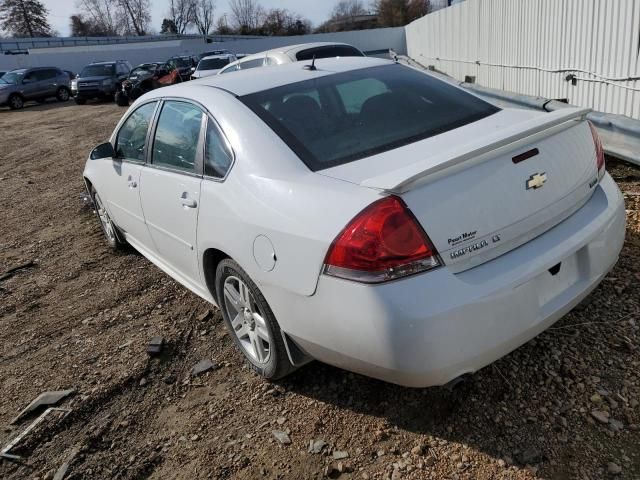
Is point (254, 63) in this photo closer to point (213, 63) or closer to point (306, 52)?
point (306, 52)

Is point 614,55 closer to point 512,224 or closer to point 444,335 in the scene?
point 512,224

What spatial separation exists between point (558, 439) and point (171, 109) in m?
2.91

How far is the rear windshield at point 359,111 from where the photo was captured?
277 centimetres

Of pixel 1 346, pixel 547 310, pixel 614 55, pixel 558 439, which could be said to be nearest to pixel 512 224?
pixel 547 310

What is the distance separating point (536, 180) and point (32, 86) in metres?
28.4

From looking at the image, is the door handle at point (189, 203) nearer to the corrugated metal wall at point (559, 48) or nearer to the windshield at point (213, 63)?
the corrugated metal wall at point (559, 48)

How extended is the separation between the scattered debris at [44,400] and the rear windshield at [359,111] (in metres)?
1.98

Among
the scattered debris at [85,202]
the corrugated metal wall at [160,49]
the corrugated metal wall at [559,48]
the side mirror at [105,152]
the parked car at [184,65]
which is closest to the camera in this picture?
the side mirror at [105,152]

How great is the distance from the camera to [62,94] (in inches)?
1092

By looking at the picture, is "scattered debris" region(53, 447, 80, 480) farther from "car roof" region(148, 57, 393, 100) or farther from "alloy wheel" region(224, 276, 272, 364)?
"car roof" region(148, 57, 393, 100)

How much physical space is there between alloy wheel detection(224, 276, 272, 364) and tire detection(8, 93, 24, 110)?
86.7 feet

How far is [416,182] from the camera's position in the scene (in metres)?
2.20

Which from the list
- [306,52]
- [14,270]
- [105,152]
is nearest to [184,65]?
[306,52]

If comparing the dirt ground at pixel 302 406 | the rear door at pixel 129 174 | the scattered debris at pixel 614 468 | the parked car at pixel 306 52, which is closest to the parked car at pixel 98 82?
the parked car at pixel 306 52
